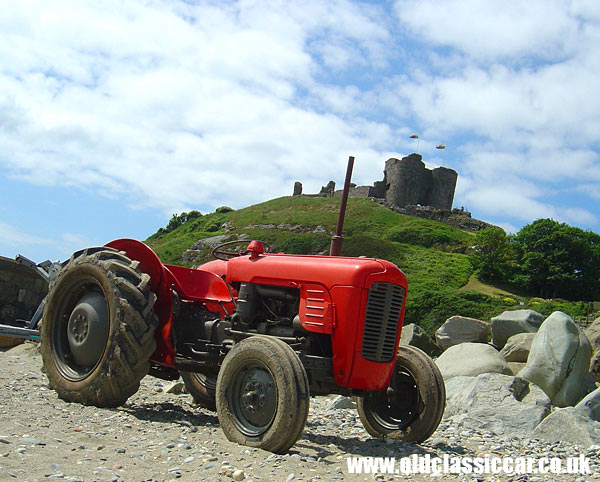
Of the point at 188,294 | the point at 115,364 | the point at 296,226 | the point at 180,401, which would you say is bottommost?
the point at 180,401

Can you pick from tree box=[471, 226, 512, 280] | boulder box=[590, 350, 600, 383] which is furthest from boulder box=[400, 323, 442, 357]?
tree box=[471, 226, 512, 280]

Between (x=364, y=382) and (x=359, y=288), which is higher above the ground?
(x=359, y=288)

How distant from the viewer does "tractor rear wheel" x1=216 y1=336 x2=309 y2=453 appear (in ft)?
14.8

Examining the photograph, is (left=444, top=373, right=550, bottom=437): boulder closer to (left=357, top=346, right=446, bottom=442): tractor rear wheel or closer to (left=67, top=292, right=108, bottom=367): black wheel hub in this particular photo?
(left=357, top=346, right=446, bottom=442): tractor rear wheel

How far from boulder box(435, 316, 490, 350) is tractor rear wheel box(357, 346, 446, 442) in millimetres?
11005

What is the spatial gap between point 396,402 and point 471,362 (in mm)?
5087

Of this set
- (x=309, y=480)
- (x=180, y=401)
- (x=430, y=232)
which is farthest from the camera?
(x=430, y=232)

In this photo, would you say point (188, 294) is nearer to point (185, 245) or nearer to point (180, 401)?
point (180, 401)

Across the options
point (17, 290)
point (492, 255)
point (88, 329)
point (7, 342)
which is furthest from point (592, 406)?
point (492, 255)

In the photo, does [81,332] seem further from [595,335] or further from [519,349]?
[595,335]

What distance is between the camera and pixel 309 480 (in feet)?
12.9

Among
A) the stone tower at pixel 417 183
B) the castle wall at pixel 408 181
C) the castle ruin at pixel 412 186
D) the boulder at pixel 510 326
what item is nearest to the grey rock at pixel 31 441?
the boulder at pixel 510 326

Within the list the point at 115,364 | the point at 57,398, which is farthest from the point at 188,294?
the point at 57,398

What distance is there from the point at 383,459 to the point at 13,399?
11.9ft
